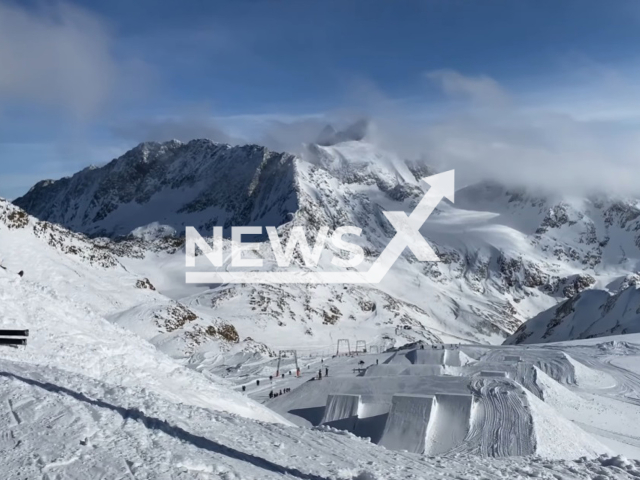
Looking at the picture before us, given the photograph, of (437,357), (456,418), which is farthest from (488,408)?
(437,357)

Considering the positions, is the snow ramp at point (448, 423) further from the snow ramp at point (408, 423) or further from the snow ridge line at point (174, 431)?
Answer: the snow ridge line at point (174, 431)

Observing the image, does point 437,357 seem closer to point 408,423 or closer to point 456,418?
point 456,418

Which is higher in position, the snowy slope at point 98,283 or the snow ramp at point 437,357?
the snowy slope at point 98,283

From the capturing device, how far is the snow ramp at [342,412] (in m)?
27.8

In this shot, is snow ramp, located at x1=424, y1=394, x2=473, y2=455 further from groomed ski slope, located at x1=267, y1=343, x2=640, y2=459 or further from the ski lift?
the ski lift

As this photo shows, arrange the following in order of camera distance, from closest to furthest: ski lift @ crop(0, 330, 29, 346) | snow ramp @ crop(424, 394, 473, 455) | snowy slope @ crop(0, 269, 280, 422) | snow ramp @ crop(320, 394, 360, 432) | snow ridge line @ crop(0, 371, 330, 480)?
snow ridge line @ crop(0, 371, 330, 480)
ski lift @ crop(0, 330, 29, 346)
snowy slope @ crop(0, 269, 280, 422)
snow ramp @ crop(424, 394, 473, 455)
snow ramp @ crop(320, 394, 360, 432)

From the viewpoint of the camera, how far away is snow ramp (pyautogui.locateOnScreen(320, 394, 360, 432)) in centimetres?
2778

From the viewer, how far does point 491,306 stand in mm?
173375

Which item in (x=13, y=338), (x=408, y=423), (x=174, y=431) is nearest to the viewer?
(x=174, y=431)

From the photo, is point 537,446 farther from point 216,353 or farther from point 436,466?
point 216,353

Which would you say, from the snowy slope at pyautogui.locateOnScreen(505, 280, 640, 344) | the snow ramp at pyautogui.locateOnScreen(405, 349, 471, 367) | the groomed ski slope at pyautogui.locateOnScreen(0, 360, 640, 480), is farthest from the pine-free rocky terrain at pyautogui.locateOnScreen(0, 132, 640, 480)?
the snowy slope at pyautogui.locateOnScreen(505, 280, 640, 344)

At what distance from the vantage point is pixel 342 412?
93.5 ft

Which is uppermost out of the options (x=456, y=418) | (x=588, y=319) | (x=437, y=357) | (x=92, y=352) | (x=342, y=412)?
(x=92, y=352)

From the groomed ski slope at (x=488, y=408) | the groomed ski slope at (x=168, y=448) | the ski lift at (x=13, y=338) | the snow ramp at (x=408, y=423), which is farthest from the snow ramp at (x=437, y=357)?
the ski lift at (x=13, y=338)
